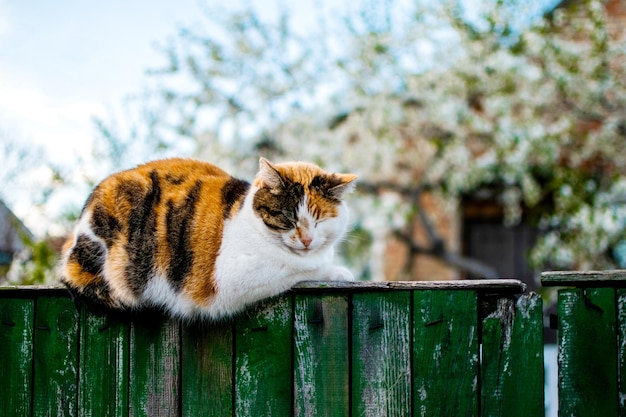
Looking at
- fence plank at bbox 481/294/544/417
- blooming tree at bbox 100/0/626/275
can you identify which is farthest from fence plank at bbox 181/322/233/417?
blooming tree at bbox 100/0/626/275

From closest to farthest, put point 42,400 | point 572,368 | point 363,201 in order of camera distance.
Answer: point 572,368 < point 42,400 < point 363,201

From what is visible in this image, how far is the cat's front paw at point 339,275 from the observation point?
2.33 m

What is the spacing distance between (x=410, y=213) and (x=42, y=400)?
280 inches

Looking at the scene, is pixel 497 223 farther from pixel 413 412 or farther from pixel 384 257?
pixel 413 412

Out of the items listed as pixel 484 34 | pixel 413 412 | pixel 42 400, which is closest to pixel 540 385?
pixel 413 412

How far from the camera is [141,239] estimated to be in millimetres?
2541

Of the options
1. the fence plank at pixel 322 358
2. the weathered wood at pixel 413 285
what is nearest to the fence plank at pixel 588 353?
the weathered wood at pixel 413 285

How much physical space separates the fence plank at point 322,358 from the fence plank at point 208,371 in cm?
24

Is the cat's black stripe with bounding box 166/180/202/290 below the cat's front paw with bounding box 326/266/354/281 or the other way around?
the other way around

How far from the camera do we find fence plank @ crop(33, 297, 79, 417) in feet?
8.02

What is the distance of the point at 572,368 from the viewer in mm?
1985

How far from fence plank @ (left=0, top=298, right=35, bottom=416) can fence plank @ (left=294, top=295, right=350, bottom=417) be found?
101 cm

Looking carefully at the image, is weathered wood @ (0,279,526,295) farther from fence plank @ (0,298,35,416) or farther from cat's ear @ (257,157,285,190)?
fence plank @ (0,298,35,416)

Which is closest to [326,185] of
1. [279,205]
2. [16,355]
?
[279,205]
